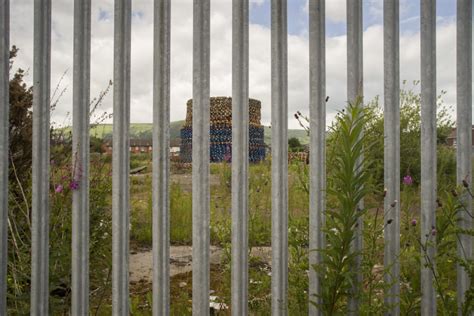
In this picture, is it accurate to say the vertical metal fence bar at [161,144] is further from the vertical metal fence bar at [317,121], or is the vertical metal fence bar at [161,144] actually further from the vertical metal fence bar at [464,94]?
the vertical metal fence bar at [464,94]

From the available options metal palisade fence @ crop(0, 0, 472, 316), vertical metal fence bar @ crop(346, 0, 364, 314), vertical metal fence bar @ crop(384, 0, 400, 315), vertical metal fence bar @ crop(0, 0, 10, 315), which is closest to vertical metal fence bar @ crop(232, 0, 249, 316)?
metal palisade fence @ crop(0, 0, 472, 316)

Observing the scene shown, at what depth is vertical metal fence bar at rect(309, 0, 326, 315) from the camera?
213 centimetres

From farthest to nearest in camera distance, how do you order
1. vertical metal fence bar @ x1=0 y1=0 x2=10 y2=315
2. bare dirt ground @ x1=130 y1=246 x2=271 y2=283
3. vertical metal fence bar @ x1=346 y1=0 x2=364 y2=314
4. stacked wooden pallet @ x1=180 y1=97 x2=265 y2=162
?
stacked wooden pallet @ x1=180 y1=97 x2=265 y2=162 < bare dirt ground @ x1=130 y1=246 x2=271 y2=283 < vertical metal fence bar @ x1=0 y1=0 x2=10 y2=315 < vertical metal fence bar @ x1=346 y1=0 x2=364 y2=314

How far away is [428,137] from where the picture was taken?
213 cm

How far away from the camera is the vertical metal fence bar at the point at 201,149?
2.13 m

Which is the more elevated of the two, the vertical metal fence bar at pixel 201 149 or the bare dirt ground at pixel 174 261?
the vertical metal fence bar at pixel 201 149

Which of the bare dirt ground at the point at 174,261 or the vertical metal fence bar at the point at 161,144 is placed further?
the bare dirt ground at the point at 174,261

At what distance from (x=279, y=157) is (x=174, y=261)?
2.07 metres

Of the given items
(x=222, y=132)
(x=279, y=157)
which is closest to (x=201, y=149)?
(x=279, y=157)

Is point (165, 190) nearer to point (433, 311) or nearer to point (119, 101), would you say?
point (119, 101)

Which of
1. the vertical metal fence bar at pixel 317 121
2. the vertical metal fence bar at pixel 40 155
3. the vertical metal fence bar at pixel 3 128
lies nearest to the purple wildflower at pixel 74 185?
the vertical metal fence bar at pixel 40 155

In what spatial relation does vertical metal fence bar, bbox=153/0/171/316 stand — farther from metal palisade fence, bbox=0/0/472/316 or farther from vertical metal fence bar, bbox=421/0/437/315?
vertical metal fence bar, bbox=421/0/437/315

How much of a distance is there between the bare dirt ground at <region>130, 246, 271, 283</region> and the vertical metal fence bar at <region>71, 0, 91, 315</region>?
1.31 metres

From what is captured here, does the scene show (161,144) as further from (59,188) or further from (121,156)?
(59,188)
